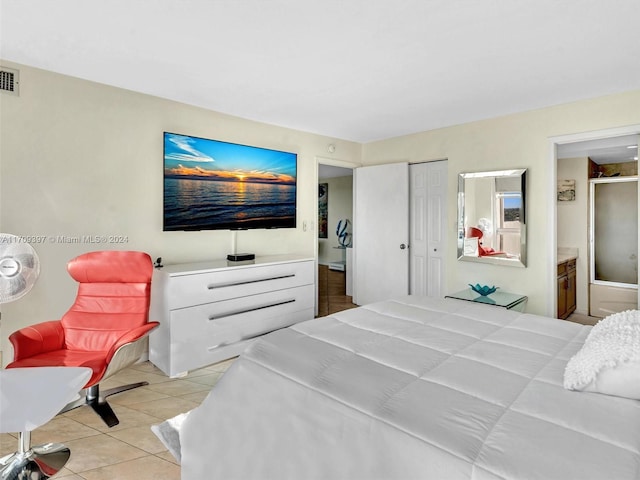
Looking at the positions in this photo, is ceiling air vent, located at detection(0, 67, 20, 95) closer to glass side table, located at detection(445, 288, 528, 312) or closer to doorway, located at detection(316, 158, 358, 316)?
glass side table, located at detection(445, 288, 528, 312)

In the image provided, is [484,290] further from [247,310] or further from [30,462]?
[30,462]

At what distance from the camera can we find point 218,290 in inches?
126

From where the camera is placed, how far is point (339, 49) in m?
2.43

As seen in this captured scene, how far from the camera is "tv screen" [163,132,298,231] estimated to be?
340 centimetres

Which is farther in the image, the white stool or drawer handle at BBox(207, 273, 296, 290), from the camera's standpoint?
drawer handle at BBox(207, 273, 296, 290)

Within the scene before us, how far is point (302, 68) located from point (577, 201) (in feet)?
13.5

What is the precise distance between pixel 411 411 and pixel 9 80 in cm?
333

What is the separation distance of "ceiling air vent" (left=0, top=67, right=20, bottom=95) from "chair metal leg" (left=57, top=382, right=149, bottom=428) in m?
2.15

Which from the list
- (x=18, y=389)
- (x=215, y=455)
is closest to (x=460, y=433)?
(x=215, y=455)

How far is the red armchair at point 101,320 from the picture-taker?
238cm

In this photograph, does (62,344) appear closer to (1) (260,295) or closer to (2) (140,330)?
(2) (140,330)

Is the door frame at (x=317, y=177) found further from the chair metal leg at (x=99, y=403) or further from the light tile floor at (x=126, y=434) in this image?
the chair metal leg at (x=99, y=403)

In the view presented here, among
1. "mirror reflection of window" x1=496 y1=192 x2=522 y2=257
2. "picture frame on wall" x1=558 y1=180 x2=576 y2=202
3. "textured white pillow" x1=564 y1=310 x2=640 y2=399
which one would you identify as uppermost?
"picture frame on wall" x1=558 y1=180 x2=576 y2=202

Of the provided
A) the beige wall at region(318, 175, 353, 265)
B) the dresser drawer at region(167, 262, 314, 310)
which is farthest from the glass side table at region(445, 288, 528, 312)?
the beige wall at region(318, 175, 353, 265)
